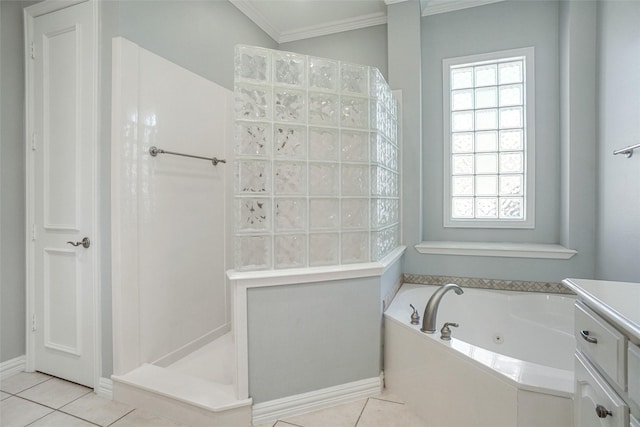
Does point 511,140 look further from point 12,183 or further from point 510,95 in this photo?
point 12,183

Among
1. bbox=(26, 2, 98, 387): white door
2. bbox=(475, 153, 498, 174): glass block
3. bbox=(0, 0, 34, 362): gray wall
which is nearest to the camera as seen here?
bbox=(26, 2, 98, 387): white door

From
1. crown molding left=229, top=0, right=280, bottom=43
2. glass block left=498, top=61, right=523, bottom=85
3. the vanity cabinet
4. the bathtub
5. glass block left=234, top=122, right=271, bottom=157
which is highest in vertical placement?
crown molding left=229, top=0, right=280, bottom=43

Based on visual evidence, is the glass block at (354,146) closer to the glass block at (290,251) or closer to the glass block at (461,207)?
the glass block at (290,251)

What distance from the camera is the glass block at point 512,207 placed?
2.45 meters

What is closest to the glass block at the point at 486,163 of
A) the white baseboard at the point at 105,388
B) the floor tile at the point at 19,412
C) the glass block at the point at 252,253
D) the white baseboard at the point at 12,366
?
the glass block at the point at 252,253

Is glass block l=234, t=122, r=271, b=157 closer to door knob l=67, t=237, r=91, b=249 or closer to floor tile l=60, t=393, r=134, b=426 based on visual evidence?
door knob l=67, t=237, r=91, b=249

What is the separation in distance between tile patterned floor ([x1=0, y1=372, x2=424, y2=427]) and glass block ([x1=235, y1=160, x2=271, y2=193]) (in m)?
1.14

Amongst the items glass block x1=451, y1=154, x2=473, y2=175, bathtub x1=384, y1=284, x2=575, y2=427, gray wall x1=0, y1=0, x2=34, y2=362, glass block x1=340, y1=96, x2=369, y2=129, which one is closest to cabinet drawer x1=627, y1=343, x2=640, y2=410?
bathtub x1=384, y1=284, x2=575, y2=427

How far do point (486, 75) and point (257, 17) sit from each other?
6.57 ft

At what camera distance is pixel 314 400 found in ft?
5.16

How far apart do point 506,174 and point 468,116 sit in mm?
573

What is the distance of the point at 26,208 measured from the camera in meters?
1.90

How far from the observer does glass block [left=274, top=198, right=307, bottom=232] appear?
60.6 inches

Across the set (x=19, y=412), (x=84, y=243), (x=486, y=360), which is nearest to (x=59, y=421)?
(x=19, y=412)
